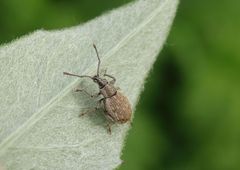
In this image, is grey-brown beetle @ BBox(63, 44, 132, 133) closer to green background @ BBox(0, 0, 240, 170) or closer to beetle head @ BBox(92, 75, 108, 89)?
beetle head @ BBox(92, 75, 108, 89)

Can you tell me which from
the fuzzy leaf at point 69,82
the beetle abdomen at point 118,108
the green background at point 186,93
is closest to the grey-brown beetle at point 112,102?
the beetle abdomen at point 118,108

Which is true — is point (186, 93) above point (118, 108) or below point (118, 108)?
below

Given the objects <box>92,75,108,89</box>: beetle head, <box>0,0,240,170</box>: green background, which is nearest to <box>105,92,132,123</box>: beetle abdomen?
<box>92,75,108,89</box>: beetle head

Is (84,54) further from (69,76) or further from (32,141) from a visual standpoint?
(32,141)

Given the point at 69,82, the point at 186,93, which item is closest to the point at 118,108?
the point at 69,82

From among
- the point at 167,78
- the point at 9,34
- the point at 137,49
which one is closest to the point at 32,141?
the point at 137,49

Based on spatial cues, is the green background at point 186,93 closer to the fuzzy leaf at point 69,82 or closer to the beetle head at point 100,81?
the beetle head at point 100,81

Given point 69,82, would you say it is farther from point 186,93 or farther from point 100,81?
point 186,93
